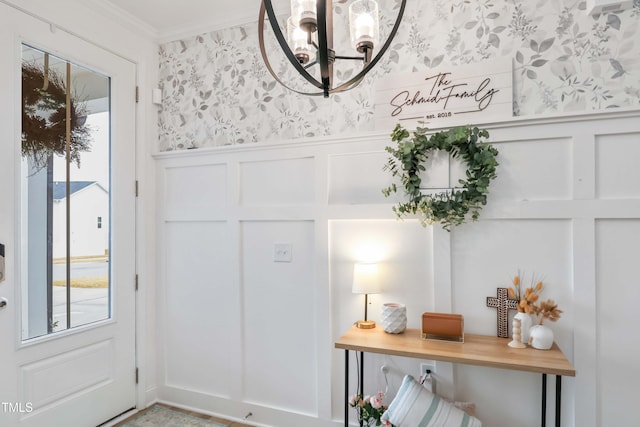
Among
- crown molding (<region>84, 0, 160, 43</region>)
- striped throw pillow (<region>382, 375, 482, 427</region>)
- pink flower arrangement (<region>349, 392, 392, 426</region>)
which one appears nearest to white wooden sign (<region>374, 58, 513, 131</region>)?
striped throw pillow (<region>382, 375, 482, 427</region>)

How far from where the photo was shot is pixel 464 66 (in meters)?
2.03

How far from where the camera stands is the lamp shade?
2.02 meters

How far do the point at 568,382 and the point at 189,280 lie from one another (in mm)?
2332

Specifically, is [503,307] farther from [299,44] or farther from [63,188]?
[63,188]

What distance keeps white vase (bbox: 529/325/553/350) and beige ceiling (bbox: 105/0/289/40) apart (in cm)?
228

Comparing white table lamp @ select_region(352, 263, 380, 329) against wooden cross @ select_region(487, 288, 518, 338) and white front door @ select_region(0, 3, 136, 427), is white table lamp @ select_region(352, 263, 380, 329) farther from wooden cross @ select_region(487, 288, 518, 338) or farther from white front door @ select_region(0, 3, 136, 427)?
white front door @ select_region(0, 3, 136, 427)

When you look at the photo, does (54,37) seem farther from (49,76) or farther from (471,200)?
(471,200)

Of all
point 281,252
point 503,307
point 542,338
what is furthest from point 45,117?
point 542,338

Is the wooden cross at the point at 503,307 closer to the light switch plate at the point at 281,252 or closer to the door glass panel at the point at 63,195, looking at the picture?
the light switch plate at the point at 281,252

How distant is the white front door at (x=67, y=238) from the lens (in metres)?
1.96

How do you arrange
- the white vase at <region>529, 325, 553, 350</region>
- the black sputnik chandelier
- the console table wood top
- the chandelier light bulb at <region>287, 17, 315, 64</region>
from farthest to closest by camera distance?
1. the white vase at <region>529, 325, 553, 350</region>
2. the console table wood top
3. the chandelier light bulb at <region>287, 17, 315, 64</region>
4. the black sputnik chandelier

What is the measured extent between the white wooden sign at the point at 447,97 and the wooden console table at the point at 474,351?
113 cm

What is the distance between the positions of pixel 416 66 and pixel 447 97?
0.87ft

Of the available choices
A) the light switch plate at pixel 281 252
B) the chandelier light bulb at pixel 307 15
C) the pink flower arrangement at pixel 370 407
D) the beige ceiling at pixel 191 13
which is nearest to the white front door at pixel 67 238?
the beige ceiling at pixel 191 13
